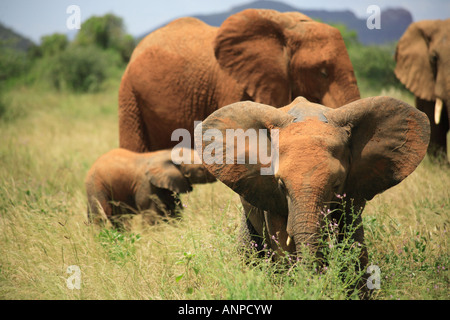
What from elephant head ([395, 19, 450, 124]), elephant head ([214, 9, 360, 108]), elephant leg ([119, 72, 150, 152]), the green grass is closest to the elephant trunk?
the green grass

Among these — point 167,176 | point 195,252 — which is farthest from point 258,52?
point 195,252

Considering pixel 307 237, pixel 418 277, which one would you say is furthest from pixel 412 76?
pixel 307 237

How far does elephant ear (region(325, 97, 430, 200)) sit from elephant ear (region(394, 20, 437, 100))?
15.8 feet

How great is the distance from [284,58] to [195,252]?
242cm

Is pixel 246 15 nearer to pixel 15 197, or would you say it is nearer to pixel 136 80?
pixel 136 80

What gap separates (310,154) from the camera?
3.04 m

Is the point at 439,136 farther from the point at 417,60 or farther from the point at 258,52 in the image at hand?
the point at 258,52

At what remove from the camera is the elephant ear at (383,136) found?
130 inches

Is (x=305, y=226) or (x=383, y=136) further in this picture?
(x=383, y=136)

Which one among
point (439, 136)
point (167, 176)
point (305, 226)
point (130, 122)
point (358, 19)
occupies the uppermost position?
point (358, 19)

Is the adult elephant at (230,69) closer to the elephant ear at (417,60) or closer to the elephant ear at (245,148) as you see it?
the elephant ear at (245,148)

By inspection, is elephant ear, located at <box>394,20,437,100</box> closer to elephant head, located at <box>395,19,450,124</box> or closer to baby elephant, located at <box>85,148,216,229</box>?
elephant head, located at <box>395,19,450,124</box>

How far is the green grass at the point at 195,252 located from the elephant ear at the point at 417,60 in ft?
4.31

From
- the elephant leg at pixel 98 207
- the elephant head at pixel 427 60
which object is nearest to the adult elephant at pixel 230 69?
the elephant leg at pixel 98 207
